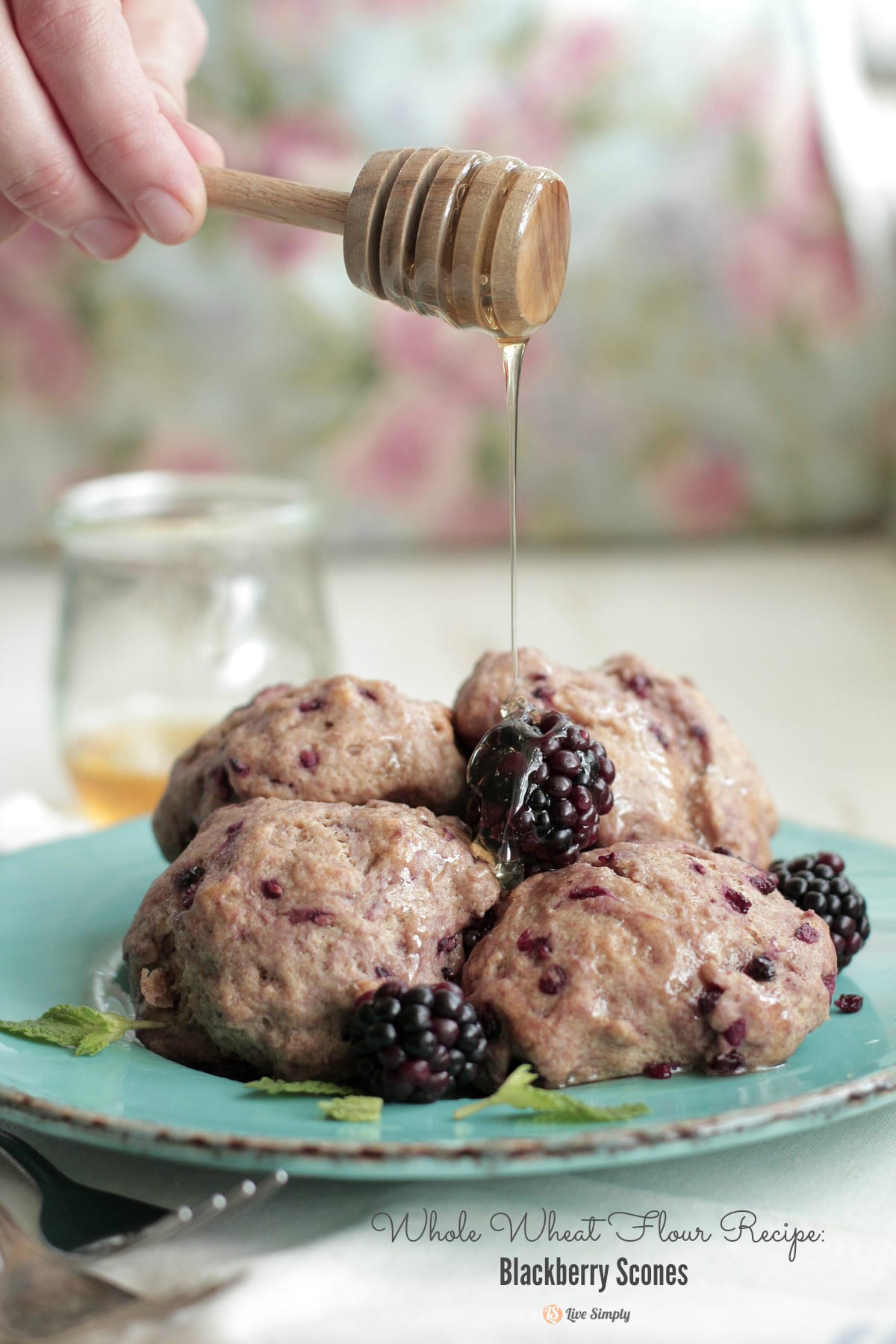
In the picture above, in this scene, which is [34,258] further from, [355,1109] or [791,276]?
[355,1109]

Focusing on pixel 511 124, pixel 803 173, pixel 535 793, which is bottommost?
pixel 535 793

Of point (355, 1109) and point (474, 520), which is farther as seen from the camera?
point (474, 520)

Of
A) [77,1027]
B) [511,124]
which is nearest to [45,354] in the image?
[511,124]

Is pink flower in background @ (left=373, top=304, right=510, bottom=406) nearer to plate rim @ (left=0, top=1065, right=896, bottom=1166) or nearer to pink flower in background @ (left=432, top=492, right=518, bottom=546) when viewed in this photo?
pink flower in background @ (left=432, top=492, right=518, bottom=546)

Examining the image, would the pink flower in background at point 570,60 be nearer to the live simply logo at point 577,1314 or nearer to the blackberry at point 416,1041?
the blackberry at point 416,1041

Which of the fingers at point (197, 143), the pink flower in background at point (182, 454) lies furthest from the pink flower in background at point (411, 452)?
the fingers at point (197, 143)

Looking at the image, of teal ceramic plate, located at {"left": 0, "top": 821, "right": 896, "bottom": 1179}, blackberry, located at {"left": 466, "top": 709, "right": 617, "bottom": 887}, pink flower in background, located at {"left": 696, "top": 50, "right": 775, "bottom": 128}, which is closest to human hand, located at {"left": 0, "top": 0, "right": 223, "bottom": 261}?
blackberry, located at {"left": 466, "top": 709, "right": 617, "bottom": 887}
